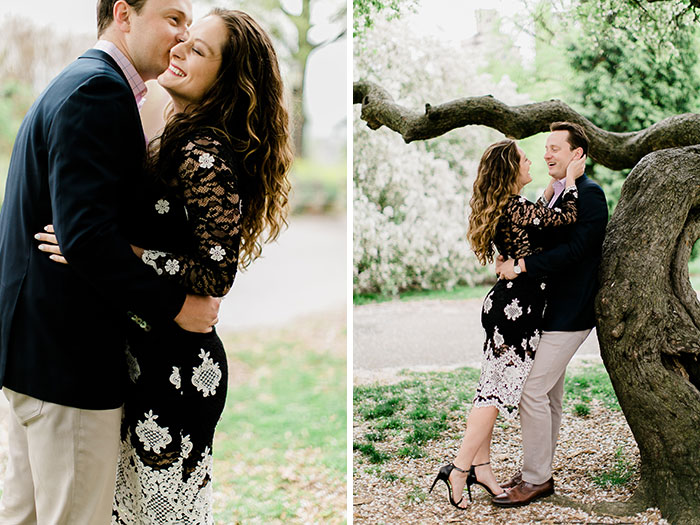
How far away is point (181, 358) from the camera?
6.00ft

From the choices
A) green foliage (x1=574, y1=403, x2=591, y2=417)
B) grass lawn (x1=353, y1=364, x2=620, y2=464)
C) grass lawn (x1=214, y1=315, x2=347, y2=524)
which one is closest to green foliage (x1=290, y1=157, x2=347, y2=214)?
grass lawn (x1=214, y1=315, x2=347, y2=524)

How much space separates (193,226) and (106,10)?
649 millimetres

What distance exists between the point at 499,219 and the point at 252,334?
4323mm

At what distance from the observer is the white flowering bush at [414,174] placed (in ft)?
25.7

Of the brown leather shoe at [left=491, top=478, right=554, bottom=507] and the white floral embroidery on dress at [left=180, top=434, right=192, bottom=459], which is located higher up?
the white floral embroidery on dress at [left=180, top=434, right=192, bottom=459]

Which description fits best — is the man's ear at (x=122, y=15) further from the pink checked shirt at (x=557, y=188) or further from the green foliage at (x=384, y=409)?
the green foliage at (x=384, y=409)

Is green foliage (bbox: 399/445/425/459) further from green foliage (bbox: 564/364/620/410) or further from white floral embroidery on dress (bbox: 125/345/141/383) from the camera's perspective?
white floral embroidery on dress (bbox: 125/345/141/383)

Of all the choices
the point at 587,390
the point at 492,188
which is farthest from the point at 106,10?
the point at 587,390

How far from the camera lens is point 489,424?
9.76 ft

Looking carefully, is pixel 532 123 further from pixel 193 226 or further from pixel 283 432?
pixel 283 432

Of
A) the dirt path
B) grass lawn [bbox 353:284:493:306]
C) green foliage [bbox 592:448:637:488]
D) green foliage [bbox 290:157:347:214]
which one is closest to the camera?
green foliage [bbox 592:448:637:488]

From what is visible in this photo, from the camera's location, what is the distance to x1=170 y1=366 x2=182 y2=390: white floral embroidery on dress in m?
1.82

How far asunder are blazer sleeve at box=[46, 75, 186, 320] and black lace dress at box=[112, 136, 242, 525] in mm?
117

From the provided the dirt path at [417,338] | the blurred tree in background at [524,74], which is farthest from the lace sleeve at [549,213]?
the blurred tree in background at [524,74]
